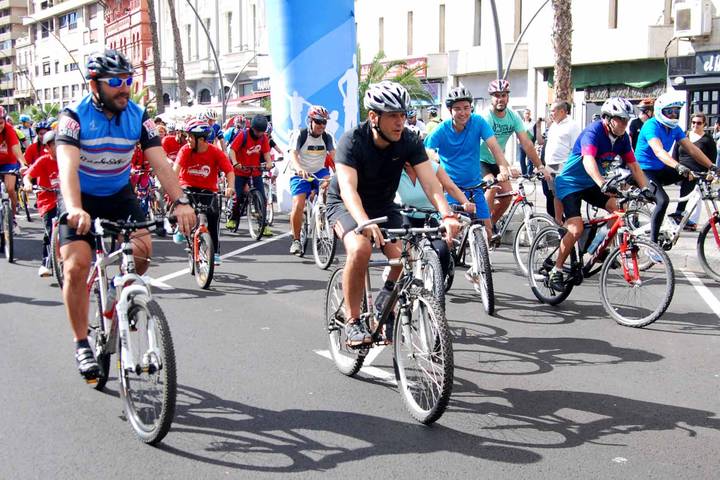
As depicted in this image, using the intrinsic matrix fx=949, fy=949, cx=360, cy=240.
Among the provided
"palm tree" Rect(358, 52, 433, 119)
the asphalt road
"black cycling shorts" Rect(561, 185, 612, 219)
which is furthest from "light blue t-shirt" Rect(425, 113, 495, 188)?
"palm tree" Rect(358, 52, 433, 119)

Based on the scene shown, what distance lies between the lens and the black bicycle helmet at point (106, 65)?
5301 millimetres

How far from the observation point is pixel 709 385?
5.93 meters

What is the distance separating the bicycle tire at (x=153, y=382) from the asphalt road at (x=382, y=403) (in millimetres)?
101

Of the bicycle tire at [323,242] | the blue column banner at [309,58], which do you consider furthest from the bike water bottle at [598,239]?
the blue column banner at [309,58]

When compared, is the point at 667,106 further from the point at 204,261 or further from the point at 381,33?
the point at 381,33

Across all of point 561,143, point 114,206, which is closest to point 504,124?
point 561,143

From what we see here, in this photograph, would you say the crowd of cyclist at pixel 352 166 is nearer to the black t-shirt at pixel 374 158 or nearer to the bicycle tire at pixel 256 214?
the black t-shirt at pixel 374 158

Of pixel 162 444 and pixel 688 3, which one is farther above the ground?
pixel 688 3

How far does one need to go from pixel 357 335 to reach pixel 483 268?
2.63 metres

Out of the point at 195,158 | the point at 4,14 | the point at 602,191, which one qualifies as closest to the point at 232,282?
the point at 195,158

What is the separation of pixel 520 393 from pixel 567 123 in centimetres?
845

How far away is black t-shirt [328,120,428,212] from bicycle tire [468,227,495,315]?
204 cm

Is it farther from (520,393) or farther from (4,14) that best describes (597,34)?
(4,14)

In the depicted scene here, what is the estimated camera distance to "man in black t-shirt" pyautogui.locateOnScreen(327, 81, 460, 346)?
5664mm
